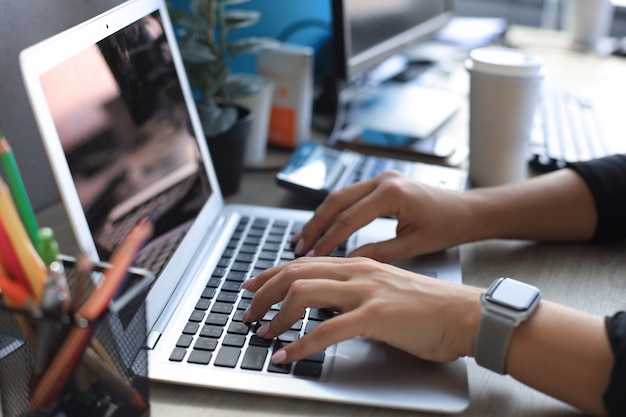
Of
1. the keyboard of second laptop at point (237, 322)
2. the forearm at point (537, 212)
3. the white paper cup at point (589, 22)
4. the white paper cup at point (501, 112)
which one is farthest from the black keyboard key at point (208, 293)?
the white paper cup at point (589, 22)

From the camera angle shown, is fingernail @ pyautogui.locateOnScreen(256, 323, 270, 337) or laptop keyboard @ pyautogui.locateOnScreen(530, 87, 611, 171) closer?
fingernail @ pyautogui.locateOnScreen(256, 323, 270, 337)

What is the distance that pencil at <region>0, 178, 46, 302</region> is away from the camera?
0.44 m

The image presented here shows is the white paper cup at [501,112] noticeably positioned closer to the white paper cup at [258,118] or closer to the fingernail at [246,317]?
the white paper cup at [258,118]

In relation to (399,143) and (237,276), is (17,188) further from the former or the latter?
(399,143)

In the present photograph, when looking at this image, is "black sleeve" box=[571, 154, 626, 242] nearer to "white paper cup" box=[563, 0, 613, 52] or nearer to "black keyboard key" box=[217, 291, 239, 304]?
"black keyboard key" box=[217, 291, 239, 304]

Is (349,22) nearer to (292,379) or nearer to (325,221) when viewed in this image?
(325,221)

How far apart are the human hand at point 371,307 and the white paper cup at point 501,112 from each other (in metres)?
0.41

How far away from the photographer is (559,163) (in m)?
1.06

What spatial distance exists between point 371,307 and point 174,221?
30cm

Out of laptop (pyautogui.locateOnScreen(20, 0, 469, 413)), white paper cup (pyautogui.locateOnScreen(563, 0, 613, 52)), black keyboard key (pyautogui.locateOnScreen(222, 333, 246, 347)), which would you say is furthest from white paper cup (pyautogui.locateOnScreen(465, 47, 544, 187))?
white paper cup (pyautogui.locateOnScreen(563, 0, 613, 52))

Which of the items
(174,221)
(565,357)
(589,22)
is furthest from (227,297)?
(589,22)

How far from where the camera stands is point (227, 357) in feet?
2.06

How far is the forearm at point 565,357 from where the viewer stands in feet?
1.91

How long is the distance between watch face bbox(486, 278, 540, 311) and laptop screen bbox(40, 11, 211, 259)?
1.22 ft
